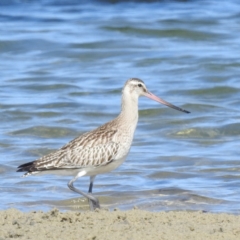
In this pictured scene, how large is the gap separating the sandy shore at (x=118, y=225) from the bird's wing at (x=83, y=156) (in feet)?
3.69

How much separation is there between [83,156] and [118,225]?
192 cm

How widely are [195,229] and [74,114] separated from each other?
25.3 ft

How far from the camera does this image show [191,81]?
54.7 feet

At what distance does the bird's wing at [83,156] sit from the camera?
875 cm

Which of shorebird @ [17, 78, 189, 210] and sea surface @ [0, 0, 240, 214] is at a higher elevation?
shorebird @ [17, 78, 189, 210]

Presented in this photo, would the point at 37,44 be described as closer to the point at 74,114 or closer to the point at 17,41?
the point at 17,41

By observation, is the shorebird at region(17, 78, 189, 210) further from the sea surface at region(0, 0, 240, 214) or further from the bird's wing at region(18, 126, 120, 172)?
the sea surface at region(0, 0, 240, 214)

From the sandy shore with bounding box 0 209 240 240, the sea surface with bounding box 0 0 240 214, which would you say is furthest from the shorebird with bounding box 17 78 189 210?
the sandy shore with bounding box 0 209 240 240

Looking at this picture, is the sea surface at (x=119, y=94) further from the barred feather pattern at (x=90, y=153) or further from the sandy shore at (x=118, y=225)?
the sandy shore at (x=118, y=225)

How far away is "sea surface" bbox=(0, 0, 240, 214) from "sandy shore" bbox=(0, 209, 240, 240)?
5.43 ft

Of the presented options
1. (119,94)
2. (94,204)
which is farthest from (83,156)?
(119,94)

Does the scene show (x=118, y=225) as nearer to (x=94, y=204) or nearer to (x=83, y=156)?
(x=94, y=204)

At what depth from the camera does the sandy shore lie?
6.62 meters

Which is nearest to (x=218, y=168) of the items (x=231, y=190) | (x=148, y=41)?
(x=231, y=190)
